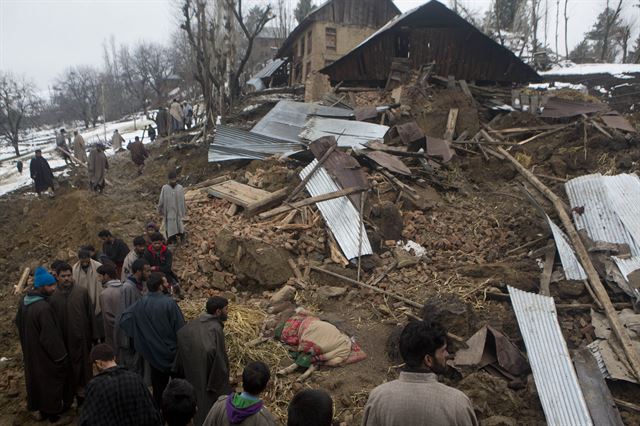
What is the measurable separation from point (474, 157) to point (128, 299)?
913cm

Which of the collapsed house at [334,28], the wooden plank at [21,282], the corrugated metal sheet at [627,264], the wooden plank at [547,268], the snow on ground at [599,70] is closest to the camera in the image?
the corrugated metal sheet at [627,264]

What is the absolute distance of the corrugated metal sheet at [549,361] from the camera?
3.94m

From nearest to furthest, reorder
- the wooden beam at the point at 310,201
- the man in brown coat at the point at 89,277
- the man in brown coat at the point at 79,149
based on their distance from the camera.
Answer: the man in brown coat at the point at 89,277, the wooden beam at the point at 310,201, the man in brown coat at the point at 79,149

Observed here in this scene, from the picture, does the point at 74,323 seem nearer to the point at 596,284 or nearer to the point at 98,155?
the point at 596,284

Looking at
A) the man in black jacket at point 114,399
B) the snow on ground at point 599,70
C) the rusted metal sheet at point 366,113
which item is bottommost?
the man in black jacket at point 114,399

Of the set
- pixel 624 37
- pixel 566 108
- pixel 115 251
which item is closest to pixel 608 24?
pixel 624 37

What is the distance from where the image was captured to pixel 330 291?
6551 millimetres

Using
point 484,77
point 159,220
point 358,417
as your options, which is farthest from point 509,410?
point 484,77

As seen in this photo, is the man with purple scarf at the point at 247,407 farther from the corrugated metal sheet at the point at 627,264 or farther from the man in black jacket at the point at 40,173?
the man in black jacket at the point at 40,173

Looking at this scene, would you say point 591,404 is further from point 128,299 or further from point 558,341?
point 128,299

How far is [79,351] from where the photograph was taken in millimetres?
4555

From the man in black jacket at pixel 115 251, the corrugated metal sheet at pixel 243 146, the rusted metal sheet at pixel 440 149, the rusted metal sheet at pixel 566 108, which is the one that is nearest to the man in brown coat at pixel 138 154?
the corrugated metal sheet at pixel 243 146

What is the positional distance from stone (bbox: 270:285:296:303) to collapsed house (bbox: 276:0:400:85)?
20.2 meters

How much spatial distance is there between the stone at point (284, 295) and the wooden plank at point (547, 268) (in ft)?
11.5
